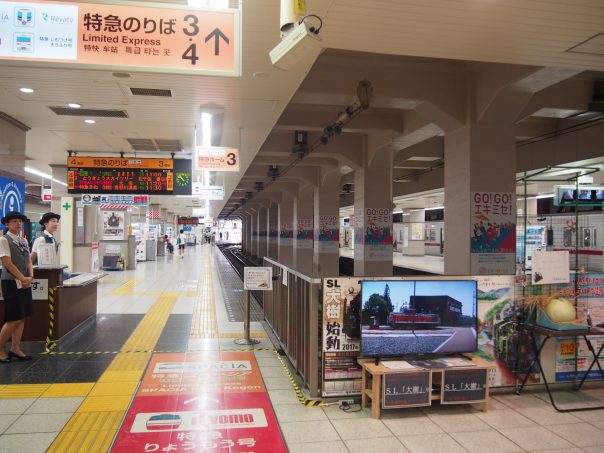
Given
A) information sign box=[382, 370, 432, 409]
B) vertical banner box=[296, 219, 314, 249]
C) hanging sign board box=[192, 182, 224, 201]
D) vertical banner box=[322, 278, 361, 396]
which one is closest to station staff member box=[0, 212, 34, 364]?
vertical banner box=[322, 278, 361, 396]

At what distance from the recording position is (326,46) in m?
4.18

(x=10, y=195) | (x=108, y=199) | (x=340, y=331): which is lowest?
(x=340, y=331)

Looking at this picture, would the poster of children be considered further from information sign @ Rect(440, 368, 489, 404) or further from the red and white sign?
information sign @ Rect(440, 368, 489, 404)

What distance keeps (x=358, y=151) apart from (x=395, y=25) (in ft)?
25.0

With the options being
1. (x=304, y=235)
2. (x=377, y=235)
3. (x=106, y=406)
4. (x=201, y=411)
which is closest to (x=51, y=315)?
(x=106, y=406)

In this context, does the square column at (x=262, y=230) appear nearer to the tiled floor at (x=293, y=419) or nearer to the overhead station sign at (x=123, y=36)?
the tiled floor at (x=293, y=419)

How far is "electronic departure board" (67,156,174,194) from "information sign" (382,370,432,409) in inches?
270

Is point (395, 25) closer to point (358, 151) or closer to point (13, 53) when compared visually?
point (13, 53)

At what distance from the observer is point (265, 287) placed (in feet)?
20.7

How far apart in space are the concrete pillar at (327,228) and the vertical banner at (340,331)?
11.2m

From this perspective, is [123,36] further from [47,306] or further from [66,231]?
[66,231]

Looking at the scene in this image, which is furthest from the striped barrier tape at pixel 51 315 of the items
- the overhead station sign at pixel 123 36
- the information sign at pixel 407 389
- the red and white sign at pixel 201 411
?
the information sign at pixel 407 389

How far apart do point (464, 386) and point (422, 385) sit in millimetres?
435

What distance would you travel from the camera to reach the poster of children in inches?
708
